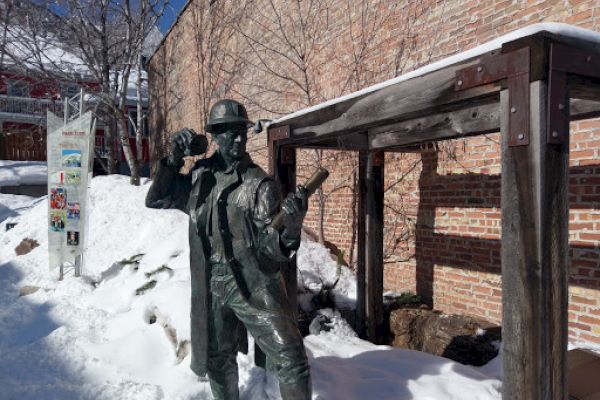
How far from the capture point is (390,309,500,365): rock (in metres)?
4.49

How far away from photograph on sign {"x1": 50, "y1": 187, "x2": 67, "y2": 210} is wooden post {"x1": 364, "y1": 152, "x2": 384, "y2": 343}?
202 inches

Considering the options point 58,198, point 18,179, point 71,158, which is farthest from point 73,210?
point 18,179

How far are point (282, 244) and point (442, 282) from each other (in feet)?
11.9

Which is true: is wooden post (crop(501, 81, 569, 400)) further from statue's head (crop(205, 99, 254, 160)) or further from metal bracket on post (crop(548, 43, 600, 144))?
statue's head (crop(205, 99, 254, 160))

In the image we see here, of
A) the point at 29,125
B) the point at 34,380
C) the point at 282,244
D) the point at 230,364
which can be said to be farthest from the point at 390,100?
the point at 29,125

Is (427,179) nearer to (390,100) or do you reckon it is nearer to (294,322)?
(390,100)

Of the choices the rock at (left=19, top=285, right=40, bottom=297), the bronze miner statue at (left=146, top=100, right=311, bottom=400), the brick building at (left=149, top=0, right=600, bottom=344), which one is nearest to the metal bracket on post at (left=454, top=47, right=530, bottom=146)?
the bronze miner statue at (left=146, top=100, right=311, bottom=400)

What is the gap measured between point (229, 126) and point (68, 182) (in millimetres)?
5869

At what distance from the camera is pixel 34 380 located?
13.3 feet

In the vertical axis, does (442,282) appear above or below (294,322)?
below

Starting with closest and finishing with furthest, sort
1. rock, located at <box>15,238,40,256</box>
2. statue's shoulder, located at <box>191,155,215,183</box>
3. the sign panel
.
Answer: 1. statue's shoulder, located at <box>191,155,215,183</box>
2. the sign panel
3. rock, located at <box>15,238,40,256</box>

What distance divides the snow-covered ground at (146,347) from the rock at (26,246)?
0.98 metres

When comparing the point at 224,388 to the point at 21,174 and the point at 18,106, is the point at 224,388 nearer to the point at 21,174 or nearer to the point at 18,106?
the point at 21,174

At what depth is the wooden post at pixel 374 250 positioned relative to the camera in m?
5.25
